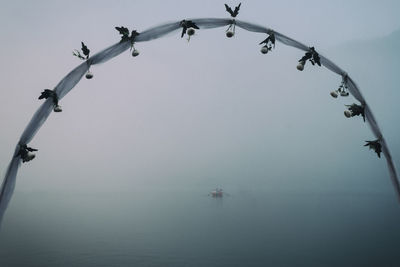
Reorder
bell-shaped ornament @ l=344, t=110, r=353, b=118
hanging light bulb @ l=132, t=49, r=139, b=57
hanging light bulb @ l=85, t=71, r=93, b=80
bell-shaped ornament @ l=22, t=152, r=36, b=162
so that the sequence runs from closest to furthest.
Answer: bell-shaped ornament @ l=22, t=152, r=36, b=162, hanging light bulb @ l=85, t=71, r=93, b=80, hanging light bulb @ l=132, t=49, r=139, b=57, bell-shaped ornament @ l=344, t=110, r=353, b=118

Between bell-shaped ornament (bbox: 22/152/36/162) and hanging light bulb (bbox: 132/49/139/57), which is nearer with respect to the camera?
bell-shaped ornament (bbox: 22/152/36/162)

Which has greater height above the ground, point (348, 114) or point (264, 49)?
point (264, 49)

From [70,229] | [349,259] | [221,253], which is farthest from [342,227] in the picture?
[70,229]

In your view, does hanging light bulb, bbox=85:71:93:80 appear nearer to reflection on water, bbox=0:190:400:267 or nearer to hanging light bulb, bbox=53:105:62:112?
hanging light bulb, bbox=53:105:62:112

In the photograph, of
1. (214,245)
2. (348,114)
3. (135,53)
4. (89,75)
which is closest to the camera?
(89,75)

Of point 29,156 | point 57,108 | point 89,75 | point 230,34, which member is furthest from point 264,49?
point 29,156

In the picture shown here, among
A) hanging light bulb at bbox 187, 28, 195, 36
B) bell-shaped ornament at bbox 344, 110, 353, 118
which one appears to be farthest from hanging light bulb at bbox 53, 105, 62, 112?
bell-shaped ornament at bbox 344, 110, 353, 118

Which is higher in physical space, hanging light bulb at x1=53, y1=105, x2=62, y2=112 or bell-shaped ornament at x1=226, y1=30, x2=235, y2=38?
bell-shaped ornament at x1=226, y1=30, x2=235, y2=38

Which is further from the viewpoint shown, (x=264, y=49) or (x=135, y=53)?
(x=264, y=49)

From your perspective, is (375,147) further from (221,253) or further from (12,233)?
(12,233)

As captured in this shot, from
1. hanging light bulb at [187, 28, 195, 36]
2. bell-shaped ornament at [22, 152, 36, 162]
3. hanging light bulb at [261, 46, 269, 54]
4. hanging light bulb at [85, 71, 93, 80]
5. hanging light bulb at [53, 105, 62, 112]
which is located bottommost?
bell-shaped ornament at [22, 152, 36, 162]

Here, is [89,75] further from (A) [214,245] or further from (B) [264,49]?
(A) [214,245]

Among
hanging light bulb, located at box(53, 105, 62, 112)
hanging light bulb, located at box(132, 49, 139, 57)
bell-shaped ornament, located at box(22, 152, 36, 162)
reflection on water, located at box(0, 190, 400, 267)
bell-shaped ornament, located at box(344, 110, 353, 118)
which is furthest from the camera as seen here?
reflection on water, located at box(0, 190, 400, 267)

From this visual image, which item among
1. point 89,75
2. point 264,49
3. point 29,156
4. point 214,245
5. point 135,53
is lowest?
point 29,156
